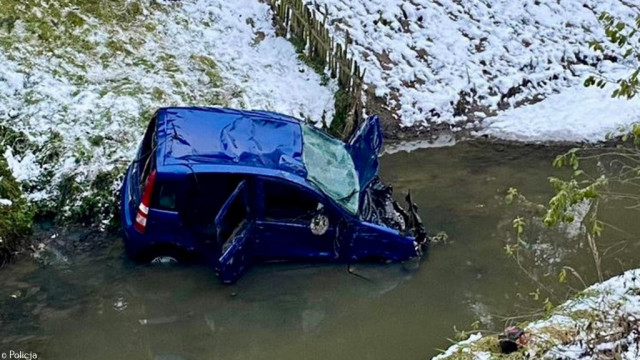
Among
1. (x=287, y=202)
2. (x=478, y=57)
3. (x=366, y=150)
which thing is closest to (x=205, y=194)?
(x=287, y=202)

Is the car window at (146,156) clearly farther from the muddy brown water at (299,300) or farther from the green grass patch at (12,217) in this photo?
the green grass patch at (12,217)

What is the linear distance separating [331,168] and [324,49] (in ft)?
12.1

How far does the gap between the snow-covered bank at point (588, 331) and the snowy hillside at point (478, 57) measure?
20.7ft

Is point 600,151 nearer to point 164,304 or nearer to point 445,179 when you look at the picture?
point 445,179

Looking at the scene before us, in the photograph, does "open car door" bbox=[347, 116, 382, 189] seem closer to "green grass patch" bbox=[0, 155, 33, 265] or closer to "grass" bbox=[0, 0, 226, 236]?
"grass" bbox=[0, 0, 226, 236]

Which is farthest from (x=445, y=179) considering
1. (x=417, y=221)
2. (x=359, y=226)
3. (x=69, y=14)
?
(x=69, y=14)

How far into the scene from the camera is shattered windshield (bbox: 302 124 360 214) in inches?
324

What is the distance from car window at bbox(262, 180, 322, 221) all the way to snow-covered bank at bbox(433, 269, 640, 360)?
2.77m

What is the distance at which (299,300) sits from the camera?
8.02 metres

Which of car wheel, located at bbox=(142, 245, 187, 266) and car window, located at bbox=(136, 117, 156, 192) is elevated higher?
car window, located at bbox=(136, 117, 156, 192)

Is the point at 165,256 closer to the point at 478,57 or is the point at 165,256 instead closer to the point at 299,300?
the point at 299,300

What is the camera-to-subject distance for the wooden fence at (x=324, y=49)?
1124cm

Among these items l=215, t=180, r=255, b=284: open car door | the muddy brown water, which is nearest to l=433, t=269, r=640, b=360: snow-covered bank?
the muddy brown water

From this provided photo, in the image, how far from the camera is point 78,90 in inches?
406
